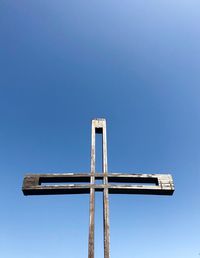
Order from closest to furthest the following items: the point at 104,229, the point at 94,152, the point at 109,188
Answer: the point at 104,229
the point at 109,188
the point at 94,152

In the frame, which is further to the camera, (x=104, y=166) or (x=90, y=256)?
(x=104, y=166)

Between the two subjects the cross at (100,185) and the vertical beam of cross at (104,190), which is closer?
the vertical beam of cross at (104,190)

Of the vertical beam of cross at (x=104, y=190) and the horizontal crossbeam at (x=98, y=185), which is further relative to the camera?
the horizontal crossbeam at (x=98, y=185)

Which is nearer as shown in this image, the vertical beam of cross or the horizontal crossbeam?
the vertical beam of cross

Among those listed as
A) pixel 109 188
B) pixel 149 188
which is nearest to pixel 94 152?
pixel 109 188

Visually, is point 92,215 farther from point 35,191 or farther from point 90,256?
point 35,191

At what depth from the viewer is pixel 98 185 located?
568 centimetres

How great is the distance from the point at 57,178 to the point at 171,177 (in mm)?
2417

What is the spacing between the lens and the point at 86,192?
573cm

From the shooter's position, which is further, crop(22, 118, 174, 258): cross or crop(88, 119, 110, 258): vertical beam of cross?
Result: crop(22, 118, 174, 258): cross

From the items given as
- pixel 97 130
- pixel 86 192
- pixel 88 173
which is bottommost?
pixel 86 192

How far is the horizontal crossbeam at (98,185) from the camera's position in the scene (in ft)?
18.6

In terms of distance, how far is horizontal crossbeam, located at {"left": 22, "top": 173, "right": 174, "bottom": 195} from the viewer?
224 inches

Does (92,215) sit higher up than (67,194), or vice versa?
(67,194)
